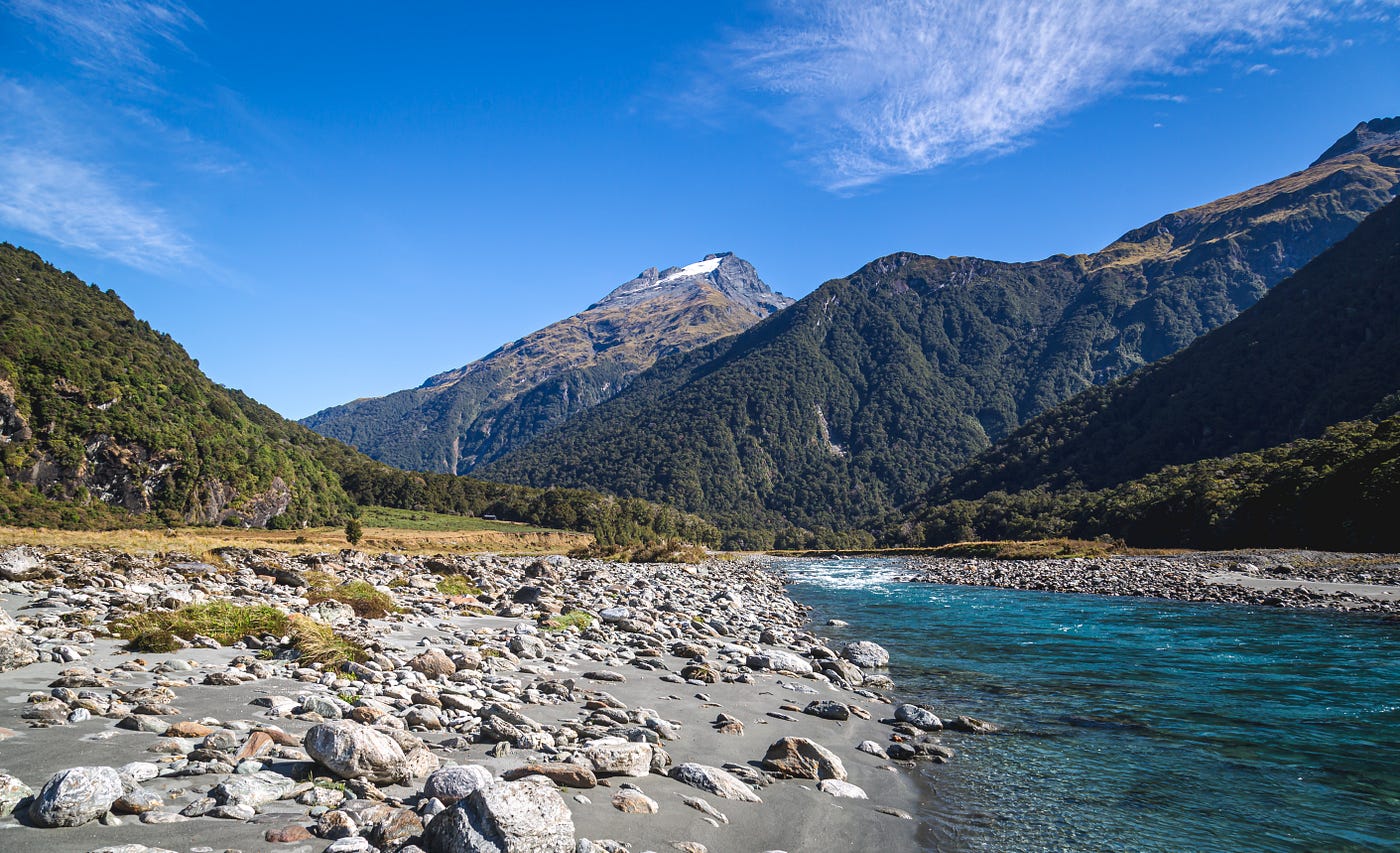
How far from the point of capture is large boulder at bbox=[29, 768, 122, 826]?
4.00 metres

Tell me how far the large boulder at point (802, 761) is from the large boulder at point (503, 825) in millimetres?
4022

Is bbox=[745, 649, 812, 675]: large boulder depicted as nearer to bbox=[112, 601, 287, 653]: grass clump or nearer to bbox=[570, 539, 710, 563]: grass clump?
bbox=[112, 601, 287, 653]: grass clump

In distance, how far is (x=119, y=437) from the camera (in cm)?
7169

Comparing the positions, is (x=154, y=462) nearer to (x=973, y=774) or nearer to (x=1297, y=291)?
(x=973, y=774)

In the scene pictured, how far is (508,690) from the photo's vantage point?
9641 mm

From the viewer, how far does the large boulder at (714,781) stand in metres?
6.82

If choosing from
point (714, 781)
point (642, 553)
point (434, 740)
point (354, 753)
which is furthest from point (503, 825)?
point (642, 553)

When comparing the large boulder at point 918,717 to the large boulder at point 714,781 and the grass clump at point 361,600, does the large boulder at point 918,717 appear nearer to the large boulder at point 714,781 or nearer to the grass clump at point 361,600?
the large boulder at point 714,781

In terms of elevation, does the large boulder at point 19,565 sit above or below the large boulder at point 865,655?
above

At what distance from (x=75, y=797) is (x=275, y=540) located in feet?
182

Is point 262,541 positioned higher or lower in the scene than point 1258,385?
lower

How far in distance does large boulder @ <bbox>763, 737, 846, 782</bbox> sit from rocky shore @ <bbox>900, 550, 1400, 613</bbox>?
100ft

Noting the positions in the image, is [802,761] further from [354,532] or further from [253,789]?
[354,532]

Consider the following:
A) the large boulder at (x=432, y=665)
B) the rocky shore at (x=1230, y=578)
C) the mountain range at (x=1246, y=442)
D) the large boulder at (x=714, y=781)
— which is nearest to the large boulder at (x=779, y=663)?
the large boulder at (x=432, y=665)
